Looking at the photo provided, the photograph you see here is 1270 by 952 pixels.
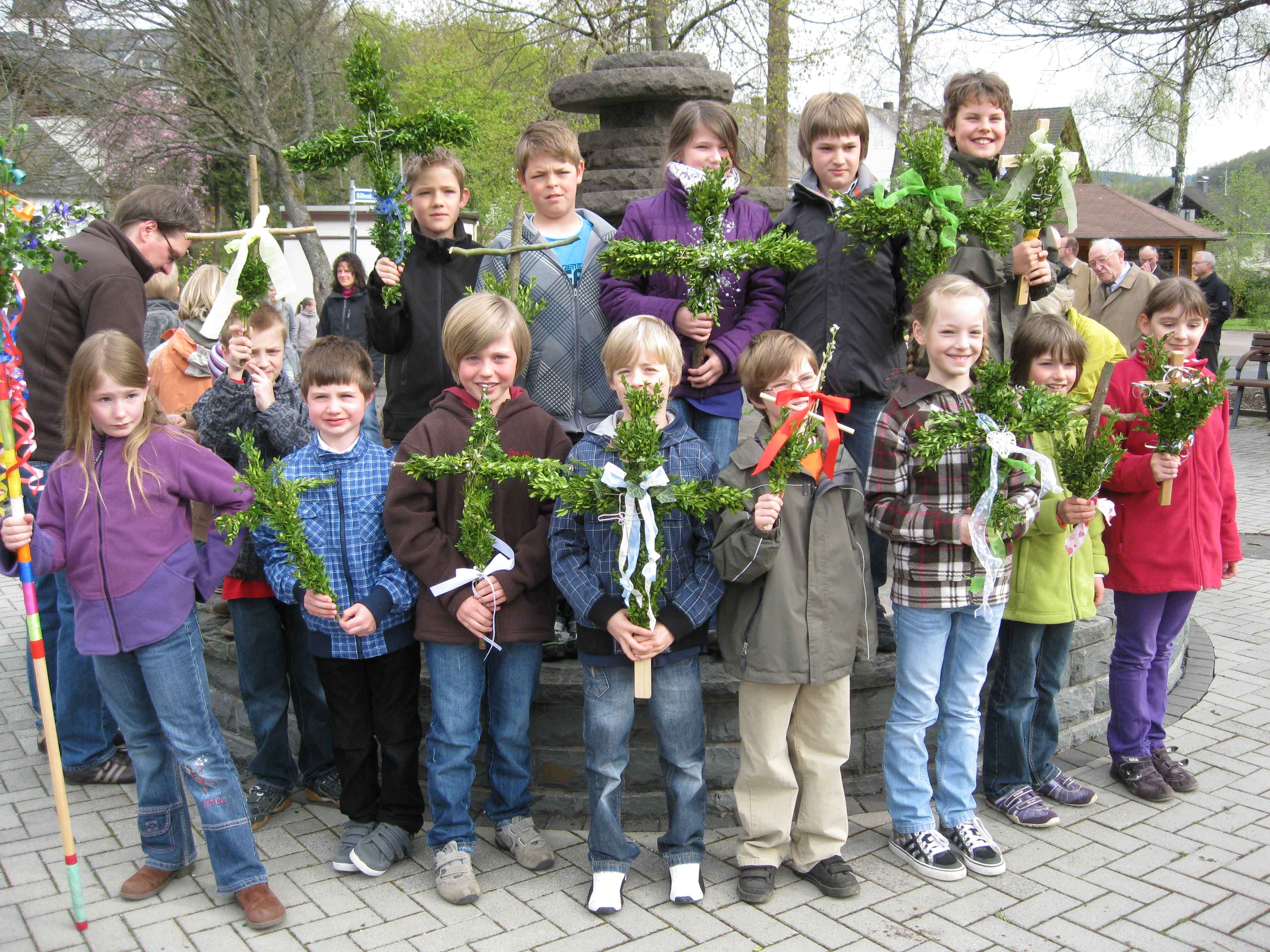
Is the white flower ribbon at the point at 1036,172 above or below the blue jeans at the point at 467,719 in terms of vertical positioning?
above

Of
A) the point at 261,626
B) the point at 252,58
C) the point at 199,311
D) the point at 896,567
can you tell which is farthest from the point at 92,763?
the point at 252,58

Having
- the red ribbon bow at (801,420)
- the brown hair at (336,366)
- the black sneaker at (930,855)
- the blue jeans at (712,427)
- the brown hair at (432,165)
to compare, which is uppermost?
the brown hair at (432,165)

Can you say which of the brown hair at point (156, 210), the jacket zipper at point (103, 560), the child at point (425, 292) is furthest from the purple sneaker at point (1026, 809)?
the brown hair at point (156, 210)

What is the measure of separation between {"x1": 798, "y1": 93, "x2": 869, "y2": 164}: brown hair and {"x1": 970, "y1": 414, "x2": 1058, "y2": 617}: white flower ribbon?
1302 mm

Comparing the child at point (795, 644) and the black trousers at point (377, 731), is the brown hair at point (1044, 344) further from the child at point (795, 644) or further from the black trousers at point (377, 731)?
the black trousers at point (377, 731)

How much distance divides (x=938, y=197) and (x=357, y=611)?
2431mm

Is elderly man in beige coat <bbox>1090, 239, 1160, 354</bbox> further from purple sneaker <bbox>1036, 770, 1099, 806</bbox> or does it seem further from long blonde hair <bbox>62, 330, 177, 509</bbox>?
long blonde hair <bbox>62, 330, 177, 509</bbox>

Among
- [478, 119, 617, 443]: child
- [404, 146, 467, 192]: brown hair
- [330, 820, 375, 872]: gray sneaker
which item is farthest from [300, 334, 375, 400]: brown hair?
[330, 820, 375, 872]: gray sneaker

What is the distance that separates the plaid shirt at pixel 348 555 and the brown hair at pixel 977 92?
263 cm

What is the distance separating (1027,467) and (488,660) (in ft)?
6.32

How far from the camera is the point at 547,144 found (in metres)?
4.04

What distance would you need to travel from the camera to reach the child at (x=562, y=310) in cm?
411

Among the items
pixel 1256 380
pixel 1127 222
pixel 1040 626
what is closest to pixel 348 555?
pixel 1040 626

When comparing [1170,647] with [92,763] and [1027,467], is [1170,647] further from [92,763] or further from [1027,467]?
[92,763]
